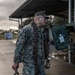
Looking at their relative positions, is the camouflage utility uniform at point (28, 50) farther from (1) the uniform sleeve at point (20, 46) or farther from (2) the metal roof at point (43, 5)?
(2) the metal roof at point (43, 5)

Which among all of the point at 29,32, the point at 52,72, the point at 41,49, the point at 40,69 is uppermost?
the point at 29,32

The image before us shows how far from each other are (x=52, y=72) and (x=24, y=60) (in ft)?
13.6

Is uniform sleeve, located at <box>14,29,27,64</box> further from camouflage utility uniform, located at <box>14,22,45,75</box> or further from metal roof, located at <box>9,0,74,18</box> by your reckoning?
metal roof, located at <box>9,0,74,18</box>

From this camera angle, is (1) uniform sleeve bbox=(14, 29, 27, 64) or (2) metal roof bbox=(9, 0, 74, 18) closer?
(1) uniform sleeve bbox=(14, 29, 27, 64)

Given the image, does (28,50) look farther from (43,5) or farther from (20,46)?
(43,5)

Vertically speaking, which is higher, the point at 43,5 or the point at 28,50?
the point at 43,5

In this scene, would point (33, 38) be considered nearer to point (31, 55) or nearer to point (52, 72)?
point (31, 55)

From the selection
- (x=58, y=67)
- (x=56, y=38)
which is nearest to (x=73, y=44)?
(x=56, y=38)

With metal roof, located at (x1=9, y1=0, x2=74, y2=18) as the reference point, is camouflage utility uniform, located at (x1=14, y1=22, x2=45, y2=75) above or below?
below

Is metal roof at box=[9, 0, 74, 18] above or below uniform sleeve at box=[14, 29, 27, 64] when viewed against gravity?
above

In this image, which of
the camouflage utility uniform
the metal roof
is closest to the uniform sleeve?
the camouflage utility uniform

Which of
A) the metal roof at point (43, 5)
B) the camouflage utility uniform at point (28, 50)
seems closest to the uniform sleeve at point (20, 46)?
the camouflage utility uniform at point (28, 50)

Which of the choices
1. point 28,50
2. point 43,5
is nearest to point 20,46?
point 28,50

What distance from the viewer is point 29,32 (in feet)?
17.0
